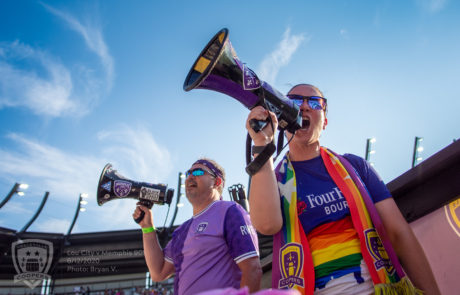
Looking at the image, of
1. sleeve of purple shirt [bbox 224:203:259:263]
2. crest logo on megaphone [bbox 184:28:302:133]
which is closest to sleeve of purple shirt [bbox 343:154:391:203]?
crest logo on megaphone [bbox 184:28:302:133]

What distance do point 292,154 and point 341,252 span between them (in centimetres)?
63

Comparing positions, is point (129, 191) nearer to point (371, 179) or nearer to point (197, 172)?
point (197, 172)

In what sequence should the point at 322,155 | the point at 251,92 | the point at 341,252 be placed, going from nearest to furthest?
the point at 341,252, the point at 251,92, the point at 322,155

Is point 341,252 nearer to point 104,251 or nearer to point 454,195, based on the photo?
point 454,195

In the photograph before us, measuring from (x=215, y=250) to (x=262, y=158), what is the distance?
3.75 ft

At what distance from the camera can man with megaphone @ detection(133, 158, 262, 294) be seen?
2170 millimetres

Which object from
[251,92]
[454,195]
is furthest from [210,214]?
[454,195]

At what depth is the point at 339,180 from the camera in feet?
5.31

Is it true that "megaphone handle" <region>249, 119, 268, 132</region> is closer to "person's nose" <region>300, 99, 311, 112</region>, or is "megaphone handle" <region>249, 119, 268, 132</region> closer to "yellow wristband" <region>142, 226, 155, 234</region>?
"person's nose" <region>300, 99, 311, 112</region>

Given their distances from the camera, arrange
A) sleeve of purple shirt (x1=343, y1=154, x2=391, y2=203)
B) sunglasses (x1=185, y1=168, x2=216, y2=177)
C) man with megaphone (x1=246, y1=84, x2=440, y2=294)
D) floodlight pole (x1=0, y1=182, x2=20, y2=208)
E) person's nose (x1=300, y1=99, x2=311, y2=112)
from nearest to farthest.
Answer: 1. man with megaphone (x1=246, y1=84, x2=440, y2=294)
2. sleeve of purple shirt (x1=343, y1=154, x2=391, y2=203)
3. person's nose (x1=300, y1=99, x2=311, y2=112)
4. sunglasses (x1=185, y1=168, x2=216, y2=177)
5. floodlight pole (x1=0, y1=182, x2=20, y2=208)

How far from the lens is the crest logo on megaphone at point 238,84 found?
5.13ft

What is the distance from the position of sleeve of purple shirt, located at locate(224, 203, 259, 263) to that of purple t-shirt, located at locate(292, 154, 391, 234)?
731mm
